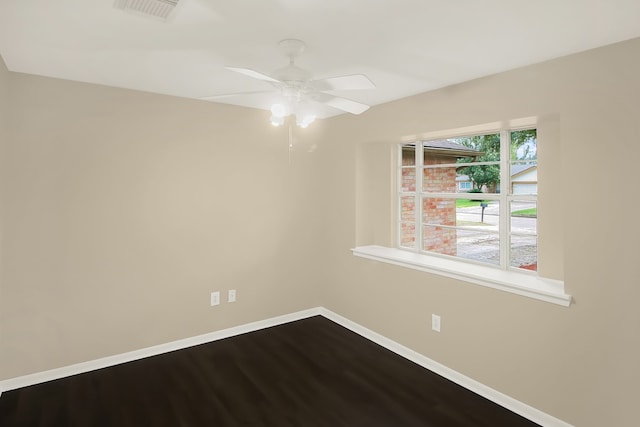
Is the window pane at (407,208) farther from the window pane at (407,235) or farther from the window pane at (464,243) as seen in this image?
the window pane at (464,243)

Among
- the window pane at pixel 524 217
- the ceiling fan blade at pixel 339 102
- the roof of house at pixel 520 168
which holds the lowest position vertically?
the window pane at pixel 524 217

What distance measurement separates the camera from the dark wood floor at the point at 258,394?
2.41 metres

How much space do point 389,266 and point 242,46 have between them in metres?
2.32

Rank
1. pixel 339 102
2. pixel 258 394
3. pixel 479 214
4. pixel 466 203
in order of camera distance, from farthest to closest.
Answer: pixel 466 203 → pixel 479 214 → pixel 258 394 → pixel 339 102

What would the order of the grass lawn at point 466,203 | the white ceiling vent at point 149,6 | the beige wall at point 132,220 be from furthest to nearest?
the grass lawn at point 466,203 < the beige wall at point 132,220 < the white ceiling vent at point 149,6

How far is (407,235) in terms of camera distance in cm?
390

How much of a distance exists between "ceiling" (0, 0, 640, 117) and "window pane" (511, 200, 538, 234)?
3.47ft

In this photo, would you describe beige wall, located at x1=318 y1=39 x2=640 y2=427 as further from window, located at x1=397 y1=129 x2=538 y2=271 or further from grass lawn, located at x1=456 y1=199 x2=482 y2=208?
grass lawn, located at x1=456 y1=199 x2=482 y2=208

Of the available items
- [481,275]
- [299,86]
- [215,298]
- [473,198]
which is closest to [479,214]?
[473,198]

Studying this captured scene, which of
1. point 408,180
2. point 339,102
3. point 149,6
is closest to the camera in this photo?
point 149,6

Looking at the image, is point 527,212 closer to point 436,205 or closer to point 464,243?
point 464,243

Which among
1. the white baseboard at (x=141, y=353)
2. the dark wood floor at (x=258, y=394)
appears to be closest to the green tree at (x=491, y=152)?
the dark wood floor at (x=258, y=394)

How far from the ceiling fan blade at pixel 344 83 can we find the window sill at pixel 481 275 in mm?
1699

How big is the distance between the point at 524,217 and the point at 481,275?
1.98ft
